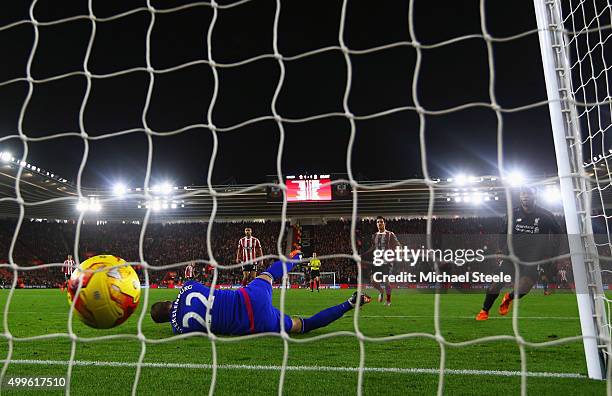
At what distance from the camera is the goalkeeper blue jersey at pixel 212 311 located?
402 cm

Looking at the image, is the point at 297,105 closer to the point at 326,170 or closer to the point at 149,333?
the point at 326,170

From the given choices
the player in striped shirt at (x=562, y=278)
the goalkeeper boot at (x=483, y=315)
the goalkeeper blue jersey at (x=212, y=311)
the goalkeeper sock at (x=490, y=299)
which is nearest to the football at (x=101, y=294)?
the goalkeeper blue jersey at (x=212, y=311)

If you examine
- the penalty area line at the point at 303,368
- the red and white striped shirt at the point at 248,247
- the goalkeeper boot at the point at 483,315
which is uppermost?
the red and white striped shirt at the point at 248,247

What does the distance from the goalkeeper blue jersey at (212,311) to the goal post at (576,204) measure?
2559mm

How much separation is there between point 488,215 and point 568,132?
2869cm

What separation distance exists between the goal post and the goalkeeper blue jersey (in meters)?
2.56

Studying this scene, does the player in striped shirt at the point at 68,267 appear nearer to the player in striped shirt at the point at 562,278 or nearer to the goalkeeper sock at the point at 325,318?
the goalkeeper sock at the point at 325,318

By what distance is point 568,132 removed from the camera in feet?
9.39

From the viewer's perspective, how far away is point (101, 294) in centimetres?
295

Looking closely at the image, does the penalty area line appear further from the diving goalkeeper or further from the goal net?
the diving goalkeeper

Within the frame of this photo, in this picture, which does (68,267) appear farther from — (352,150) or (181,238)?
(181,238)

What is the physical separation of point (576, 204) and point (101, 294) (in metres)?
2.81

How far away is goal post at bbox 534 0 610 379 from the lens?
8.93 ft

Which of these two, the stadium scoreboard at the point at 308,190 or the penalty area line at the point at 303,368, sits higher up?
the stadium scoreboard at the point at 308,190
